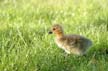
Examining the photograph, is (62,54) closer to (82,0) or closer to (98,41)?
(98,41)

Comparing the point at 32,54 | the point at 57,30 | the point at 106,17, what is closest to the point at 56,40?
the point at 57,30

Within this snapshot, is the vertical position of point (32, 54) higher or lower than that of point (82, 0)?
higher

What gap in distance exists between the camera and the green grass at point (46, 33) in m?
5.60

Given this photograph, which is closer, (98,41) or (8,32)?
(98,41)

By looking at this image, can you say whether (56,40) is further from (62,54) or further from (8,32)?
(8,32)

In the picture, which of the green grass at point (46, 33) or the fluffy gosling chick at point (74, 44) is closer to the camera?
the green grass at point (46, 33)

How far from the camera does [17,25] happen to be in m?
7.25

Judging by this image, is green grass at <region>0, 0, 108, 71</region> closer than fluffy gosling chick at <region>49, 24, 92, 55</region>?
Yes

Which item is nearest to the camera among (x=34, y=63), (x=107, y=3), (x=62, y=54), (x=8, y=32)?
(x=34, y=63)

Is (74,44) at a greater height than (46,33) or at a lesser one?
greater

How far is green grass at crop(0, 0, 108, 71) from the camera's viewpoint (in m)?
5.60

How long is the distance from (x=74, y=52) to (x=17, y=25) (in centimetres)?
154

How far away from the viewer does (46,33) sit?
682 cm

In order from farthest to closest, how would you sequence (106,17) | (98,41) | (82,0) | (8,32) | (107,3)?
1. (82,0)
2. (107,3)
3. (106,17)
4. (8,32)
5. (98,41)
